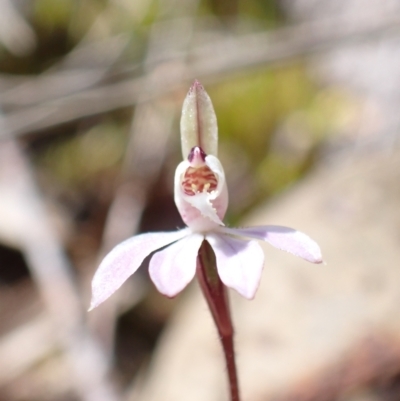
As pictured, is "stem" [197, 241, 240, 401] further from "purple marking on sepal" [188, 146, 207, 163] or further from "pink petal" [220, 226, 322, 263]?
"purple marking on sepal" [188, 146, 207, 163]

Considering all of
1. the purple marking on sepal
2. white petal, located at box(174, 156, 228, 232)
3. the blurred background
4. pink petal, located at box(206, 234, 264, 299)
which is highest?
the blurred background

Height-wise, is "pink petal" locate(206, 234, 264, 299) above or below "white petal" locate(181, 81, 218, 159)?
below

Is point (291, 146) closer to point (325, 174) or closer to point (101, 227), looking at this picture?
point (325, 174)

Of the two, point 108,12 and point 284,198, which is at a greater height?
point 108,12

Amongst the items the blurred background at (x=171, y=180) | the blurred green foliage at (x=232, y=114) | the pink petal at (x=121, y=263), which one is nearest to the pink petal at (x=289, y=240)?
the pink petal at (x=121, y=263)

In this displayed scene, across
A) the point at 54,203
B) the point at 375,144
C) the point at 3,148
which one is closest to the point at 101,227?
the point at 54,203

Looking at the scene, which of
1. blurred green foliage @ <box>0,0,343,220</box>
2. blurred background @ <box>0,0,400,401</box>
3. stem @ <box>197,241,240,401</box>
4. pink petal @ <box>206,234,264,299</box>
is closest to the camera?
pink petal @ <box>206,234,264,299</box>

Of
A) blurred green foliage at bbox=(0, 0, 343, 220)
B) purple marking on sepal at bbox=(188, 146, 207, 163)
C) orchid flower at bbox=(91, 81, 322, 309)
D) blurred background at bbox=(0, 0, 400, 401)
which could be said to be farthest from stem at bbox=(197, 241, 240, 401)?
blurred green foliage at bbox=(0, 0, 343, 220)
